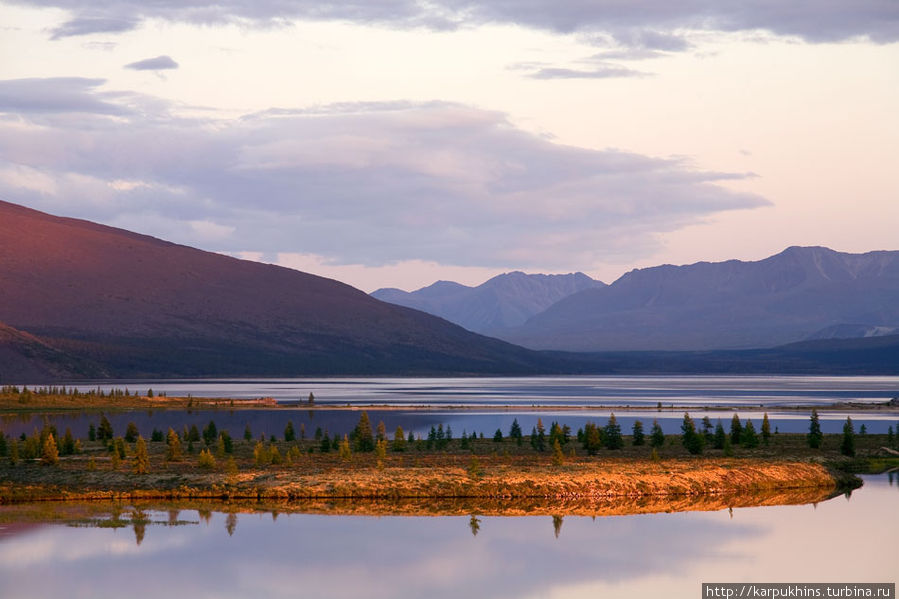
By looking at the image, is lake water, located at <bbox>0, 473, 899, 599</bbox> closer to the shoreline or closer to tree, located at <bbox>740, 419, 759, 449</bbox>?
the shoreline

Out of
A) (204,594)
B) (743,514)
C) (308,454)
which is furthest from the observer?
(308,454)

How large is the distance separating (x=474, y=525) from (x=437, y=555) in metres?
5.47

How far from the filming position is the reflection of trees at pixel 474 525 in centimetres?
3914

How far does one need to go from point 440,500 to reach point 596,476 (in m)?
6.84

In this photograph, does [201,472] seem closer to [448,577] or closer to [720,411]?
[448,577]

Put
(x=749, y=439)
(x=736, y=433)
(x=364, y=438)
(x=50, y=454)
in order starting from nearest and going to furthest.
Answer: (x=50, y=454), (x=364, y=438), (x=749, y=439), (x=736, y=433)

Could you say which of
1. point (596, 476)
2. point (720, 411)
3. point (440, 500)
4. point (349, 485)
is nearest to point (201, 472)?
point (349, 485)

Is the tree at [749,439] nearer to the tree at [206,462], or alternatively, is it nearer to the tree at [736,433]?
the tree at [736,433]

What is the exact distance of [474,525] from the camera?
40.5m

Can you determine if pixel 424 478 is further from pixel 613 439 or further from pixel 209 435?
pixel 209 435

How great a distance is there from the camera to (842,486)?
174ft

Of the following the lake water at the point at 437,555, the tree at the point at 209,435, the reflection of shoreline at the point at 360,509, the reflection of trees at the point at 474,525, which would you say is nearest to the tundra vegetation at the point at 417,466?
the tree at the point at 209,435

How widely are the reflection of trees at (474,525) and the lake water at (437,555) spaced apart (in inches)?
1.8

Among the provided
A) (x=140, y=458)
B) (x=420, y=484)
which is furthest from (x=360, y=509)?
(x=140, y=458)
